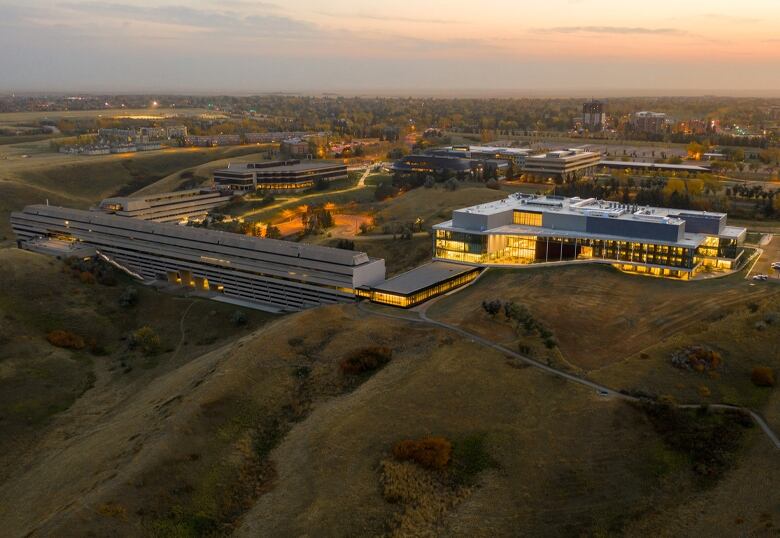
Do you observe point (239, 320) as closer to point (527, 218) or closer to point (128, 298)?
point (128, 298)

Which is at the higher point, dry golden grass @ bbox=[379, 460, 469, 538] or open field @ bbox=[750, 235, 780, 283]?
open field @ bbox=[750, 235, 780, 283]

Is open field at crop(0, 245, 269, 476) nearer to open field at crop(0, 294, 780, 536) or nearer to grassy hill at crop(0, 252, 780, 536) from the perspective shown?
grassy hill at crop(0, 252, 780, 536)

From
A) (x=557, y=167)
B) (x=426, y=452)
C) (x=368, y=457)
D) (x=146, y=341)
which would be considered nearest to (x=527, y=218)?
(x=146, y=341)

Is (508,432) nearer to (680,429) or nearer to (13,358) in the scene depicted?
(680,429)

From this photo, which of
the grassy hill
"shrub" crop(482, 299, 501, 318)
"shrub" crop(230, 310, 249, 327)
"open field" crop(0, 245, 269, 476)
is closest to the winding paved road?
the grassy hill

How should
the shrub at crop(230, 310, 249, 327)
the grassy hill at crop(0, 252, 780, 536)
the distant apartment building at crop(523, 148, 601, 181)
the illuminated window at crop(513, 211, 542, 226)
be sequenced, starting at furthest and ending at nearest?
the distant apartment building at crop(523, 148, 601, 181)
the illuminated window at crop(513, 211, 542, 226)
the shrub at crop(230, 310, 249, 327)
the grassy hill at crop(0, 252, 780, 536)

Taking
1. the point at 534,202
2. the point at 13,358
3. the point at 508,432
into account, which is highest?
the point at 534,202

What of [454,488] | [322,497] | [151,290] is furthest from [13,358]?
[454,488]
